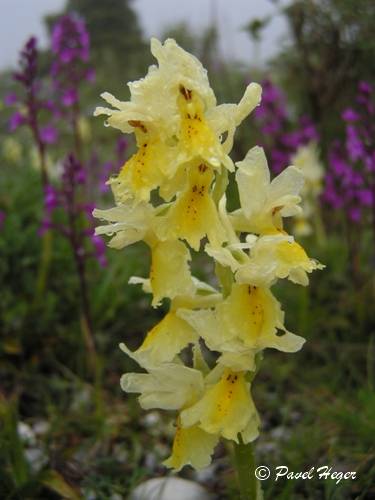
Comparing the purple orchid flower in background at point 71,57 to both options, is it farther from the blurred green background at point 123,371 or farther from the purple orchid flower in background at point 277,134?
the purple orchid flower in background at point 277,134

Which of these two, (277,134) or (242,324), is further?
(277,134)

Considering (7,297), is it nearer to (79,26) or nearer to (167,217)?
(79,26)

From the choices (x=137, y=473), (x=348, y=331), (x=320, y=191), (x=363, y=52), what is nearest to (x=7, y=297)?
(x=137, y=473)

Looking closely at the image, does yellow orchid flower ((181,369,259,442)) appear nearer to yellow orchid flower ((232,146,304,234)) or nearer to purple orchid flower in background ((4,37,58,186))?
yellow orchid flower ((232,146,304,234))

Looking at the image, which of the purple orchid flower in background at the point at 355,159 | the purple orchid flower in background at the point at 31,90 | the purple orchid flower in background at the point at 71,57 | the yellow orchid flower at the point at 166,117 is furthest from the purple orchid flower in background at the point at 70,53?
the yellow orchid flower at the point at 166,117

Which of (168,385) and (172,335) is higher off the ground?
(172,335)

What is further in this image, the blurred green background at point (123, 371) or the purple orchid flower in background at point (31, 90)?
the purple orchid flower in background at point (31, 90)

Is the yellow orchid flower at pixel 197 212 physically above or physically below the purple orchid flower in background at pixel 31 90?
below

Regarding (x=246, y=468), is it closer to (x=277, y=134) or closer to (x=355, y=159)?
(x=355, y=159)

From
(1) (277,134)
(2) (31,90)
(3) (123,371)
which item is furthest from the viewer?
(1) (277,134)

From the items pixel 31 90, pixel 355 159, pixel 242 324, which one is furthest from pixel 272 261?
pixel 355 159
